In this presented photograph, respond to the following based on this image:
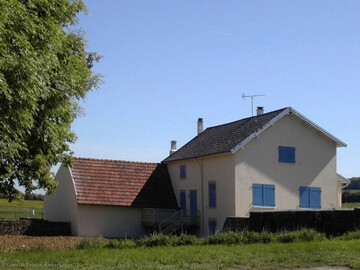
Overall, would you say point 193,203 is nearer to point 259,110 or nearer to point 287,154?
point 287,154

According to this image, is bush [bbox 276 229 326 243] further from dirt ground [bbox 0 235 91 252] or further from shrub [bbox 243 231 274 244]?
dirt ground [bbox 0 235 91 252]

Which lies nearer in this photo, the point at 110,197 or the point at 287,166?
the point at 287,166

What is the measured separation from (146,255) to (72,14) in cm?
899

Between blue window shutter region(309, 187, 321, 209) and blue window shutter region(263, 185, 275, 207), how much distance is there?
2.75m

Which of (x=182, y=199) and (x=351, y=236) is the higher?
(x=182, y=199)

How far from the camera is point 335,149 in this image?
132 feet

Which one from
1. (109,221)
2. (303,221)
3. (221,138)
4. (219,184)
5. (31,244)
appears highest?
(221,138)

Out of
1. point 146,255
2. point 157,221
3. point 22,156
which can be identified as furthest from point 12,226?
point 146,255

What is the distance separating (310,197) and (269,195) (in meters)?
2.94

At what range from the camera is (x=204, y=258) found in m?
16.5

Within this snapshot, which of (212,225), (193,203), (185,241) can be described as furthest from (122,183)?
(185,241)

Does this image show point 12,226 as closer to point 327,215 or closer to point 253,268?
point 327,215

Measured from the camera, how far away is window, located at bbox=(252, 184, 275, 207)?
1462 inches

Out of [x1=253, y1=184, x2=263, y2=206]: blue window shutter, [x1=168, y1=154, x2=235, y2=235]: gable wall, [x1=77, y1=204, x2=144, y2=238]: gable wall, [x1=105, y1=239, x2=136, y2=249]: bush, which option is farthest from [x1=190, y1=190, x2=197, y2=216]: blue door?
[x1=105, y1=239, x2=136, y2=249]: bush
